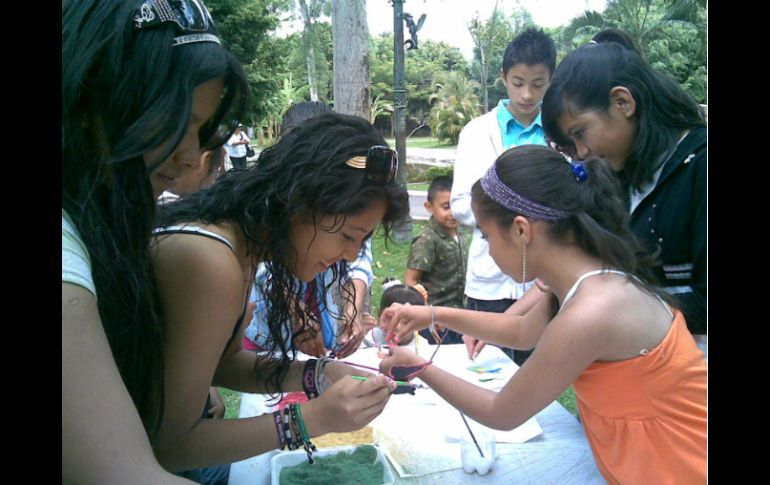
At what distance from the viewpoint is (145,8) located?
3.17ft

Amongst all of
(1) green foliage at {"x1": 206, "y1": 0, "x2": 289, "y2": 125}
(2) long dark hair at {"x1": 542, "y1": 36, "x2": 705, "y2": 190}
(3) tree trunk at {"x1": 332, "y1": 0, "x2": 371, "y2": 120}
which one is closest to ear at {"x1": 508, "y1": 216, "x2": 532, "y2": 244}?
(2) long dark hair at {"x1": 542, "y1": 36, "x2": 705, "y2": 190}

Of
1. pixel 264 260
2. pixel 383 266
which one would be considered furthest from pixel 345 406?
pixel 383 266

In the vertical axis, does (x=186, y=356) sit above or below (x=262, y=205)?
below

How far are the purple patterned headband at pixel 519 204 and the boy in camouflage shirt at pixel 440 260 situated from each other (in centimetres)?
206

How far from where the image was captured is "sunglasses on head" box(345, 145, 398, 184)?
151 cm

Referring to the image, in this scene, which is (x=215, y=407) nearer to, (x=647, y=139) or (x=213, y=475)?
(x=213, y=475)

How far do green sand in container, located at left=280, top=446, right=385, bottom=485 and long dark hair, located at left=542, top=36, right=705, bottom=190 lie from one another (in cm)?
122

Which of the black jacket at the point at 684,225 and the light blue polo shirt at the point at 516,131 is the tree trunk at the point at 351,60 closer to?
the light blue polo shirt at the point at 516,131

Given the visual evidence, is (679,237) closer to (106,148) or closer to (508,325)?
(508,325)

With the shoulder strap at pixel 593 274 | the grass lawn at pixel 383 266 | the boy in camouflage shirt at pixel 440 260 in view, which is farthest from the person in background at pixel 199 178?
the grass lawn at pixel 383 266

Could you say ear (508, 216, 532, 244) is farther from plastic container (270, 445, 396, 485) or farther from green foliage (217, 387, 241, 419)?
green foliage (217, 387, 241, 419)
